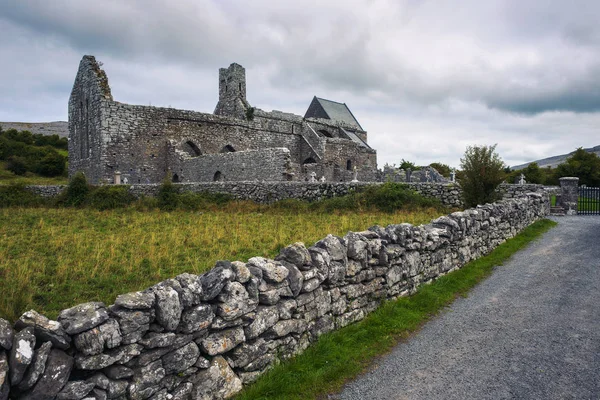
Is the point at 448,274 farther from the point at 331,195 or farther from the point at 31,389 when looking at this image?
the point at 331,195

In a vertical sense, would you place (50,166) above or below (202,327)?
above

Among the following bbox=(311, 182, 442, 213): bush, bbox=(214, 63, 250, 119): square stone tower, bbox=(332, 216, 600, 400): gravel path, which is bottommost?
bbox=(332, 216, 600, 400): gravel path

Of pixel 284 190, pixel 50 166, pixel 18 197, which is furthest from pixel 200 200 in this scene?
pixel 50 166

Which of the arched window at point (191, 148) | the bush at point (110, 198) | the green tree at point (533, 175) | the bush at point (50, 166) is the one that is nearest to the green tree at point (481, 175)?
the bush at point (110, 198)

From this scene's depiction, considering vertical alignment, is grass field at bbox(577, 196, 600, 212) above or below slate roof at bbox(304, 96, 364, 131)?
below

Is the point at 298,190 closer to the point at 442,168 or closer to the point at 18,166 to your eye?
the point at 18,166

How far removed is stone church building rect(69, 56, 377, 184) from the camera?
23.2 meters

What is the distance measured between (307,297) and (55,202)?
1864cm

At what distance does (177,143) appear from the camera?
2717cm

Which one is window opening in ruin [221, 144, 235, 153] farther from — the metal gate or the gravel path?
the gravel path

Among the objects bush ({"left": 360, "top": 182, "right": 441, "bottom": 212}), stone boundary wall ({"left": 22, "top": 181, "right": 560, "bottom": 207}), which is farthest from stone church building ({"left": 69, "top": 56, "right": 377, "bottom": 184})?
bush ({"left": 360, "top": 182, "right": 441, "bottom": 212})

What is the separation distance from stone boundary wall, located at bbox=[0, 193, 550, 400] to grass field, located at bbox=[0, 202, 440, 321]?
1.58 meters

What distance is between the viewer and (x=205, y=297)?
368 cm

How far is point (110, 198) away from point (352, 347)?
56.4ft
